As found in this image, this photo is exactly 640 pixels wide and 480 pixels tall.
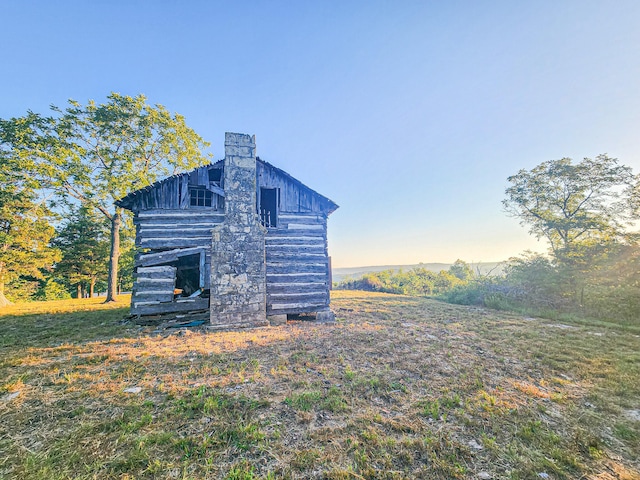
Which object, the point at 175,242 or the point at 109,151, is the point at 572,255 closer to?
the point at 175,242

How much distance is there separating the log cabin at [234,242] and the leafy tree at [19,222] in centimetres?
1054

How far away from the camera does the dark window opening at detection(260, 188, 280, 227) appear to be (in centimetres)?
1036

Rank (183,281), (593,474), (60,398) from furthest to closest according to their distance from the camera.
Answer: (183,281) → (60,398) → (593,474)

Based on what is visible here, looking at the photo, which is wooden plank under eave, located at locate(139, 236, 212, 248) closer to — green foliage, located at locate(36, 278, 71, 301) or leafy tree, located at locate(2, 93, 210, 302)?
leafy tree, located at locate(2, 93, 210, 302)

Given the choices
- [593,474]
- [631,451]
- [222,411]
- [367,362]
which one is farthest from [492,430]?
[222,411]

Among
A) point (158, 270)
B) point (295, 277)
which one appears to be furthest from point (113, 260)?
point (295, 277)

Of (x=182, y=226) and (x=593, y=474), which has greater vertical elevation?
(x=182, y=226)

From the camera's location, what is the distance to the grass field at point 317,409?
2.47 meters

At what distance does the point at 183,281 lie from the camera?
44.1ft

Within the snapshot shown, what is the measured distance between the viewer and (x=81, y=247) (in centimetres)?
2238

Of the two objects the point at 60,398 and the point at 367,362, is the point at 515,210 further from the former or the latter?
the point at 60,398

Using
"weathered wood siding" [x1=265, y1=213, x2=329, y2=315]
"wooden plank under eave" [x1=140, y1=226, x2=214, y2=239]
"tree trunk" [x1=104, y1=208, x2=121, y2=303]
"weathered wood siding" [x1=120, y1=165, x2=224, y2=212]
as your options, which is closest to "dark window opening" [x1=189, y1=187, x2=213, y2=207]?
"weathered wood siding" [x1=120, y1=165, x2=224, y2=212]

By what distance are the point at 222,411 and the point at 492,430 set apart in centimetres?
366

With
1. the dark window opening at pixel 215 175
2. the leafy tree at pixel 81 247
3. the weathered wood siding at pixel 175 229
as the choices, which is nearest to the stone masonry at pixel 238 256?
the dark window opening at pixel 215 175
